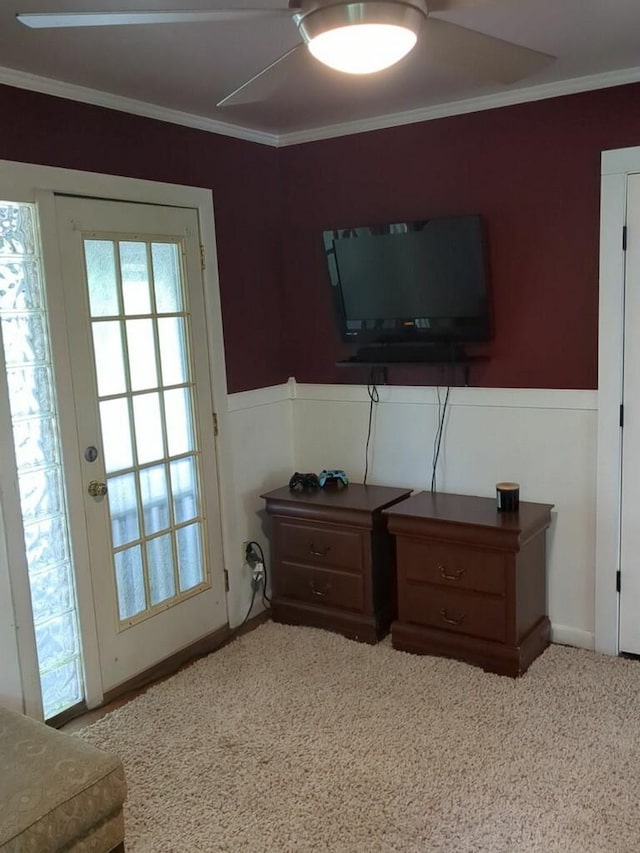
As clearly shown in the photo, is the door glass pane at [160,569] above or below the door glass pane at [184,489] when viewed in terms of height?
below

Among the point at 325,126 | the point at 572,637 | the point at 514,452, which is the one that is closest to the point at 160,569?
the point at 514,452

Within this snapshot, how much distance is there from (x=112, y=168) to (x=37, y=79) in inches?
16.7

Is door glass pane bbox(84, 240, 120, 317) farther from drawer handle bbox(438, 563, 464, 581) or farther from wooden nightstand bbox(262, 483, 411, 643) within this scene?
drawer handle bbox(438, 563, 464, 581)

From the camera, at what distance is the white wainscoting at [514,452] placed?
3275 mm

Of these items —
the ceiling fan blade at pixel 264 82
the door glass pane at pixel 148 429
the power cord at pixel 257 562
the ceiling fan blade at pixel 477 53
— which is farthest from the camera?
the power cord at pixel 257 562

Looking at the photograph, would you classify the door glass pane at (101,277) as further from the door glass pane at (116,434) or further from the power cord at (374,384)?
the power cord at (374,384)

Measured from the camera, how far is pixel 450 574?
10.5 feet

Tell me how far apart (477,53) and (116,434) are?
194cm

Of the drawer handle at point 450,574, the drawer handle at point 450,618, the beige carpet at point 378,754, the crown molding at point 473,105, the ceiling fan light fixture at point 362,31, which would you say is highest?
the crown molding at point 473,105

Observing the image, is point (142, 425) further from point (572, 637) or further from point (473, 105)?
point (572, 637)

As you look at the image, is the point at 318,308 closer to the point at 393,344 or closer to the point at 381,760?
the point at 393,344

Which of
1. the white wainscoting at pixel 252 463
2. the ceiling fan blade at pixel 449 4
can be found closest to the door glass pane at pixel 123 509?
the white wainscoting at pixel 252 463

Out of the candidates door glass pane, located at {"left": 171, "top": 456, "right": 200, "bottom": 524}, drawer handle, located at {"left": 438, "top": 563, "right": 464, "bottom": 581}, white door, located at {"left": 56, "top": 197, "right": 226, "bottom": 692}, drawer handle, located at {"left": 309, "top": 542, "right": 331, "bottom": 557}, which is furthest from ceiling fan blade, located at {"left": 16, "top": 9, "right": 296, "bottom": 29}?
drawer handle, located at {"left": 309, "top": 542, "right": 331, "bottom": 557}

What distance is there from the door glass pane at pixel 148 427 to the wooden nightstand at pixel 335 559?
2.15 feet
